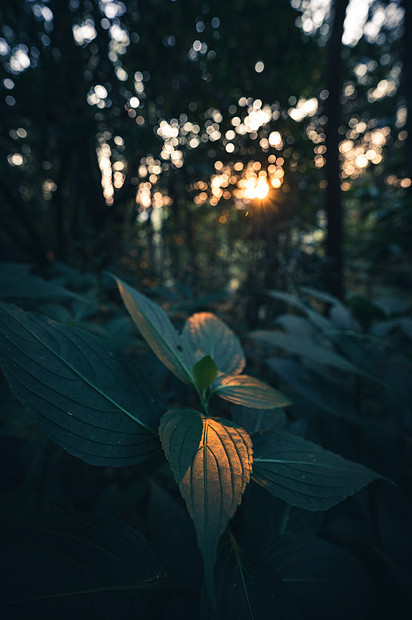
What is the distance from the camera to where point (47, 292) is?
0.64 m

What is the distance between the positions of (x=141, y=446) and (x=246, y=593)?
0.25m

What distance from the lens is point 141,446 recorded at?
1.23 ft

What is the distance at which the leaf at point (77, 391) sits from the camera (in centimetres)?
34

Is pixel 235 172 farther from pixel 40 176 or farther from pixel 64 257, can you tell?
pixel 40 176

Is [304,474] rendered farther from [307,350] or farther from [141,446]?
[307,350]

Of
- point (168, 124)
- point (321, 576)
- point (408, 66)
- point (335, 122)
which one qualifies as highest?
point (408, 66)

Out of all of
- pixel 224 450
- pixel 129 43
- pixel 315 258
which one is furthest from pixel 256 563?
pixel 129 43

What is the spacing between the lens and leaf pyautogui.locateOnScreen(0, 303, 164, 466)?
0.34m

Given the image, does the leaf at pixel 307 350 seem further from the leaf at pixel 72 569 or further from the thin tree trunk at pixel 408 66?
the thin tree trunk at pixel 408 66

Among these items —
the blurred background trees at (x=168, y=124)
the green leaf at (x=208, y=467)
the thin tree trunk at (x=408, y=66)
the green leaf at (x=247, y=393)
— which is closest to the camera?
the green leaf at (x=208, y=467)

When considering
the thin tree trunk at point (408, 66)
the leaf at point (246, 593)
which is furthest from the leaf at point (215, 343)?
the thin tree trunk at point (408, 66)

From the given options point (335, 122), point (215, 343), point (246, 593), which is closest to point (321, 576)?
point (246, 593)

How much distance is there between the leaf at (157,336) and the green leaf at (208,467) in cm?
8

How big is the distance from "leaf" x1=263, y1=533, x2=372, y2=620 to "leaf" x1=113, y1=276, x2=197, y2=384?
37 cm
